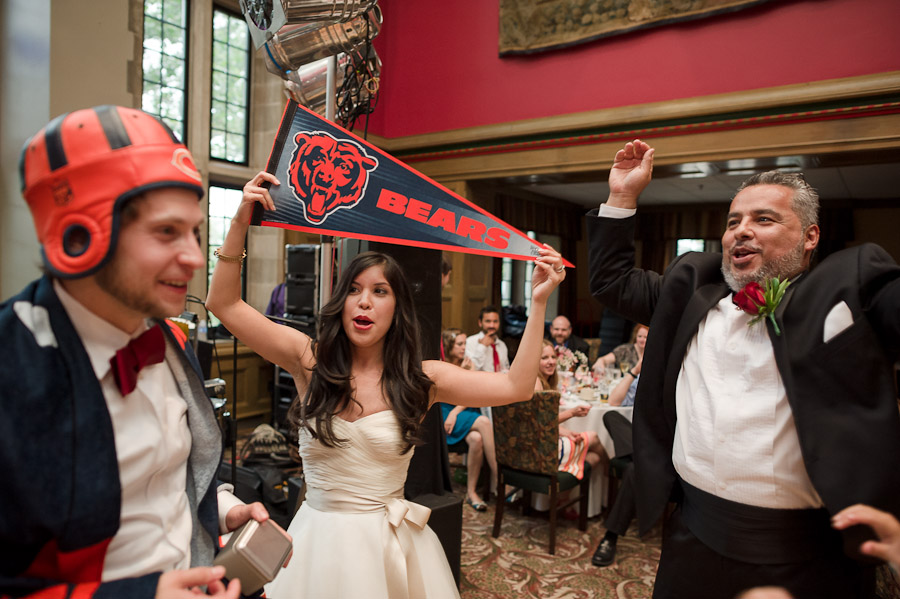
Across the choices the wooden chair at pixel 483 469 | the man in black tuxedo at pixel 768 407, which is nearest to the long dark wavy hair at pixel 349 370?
the man in black tuxedo at pixel 768 407

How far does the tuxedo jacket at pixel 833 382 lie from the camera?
1247 millimetres

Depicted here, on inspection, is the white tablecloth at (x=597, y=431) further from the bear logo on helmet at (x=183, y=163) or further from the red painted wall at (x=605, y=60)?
the bear logo on helmet at (x=183, y=163)

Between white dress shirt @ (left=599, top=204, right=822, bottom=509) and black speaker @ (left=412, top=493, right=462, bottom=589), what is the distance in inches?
51.5

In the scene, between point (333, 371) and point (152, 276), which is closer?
point (152, 276)

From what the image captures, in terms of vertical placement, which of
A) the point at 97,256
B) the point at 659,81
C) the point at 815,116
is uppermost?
→ the point at 659,81

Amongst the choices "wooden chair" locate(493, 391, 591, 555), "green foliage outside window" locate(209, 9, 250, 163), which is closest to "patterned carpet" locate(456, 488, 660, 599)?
"wooden chair" locate(493, 391, 591, 555)

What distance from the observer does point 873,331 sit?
1.31 m

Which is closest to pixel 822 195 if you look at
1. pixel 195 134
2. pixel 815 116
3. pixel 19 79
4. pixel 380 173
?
pixel 815 116

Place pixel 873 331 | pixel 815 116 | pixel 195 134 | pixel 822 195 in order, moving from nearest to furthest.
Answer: pixel 873 331
pixel 815 116
pixel 195 134
pixel 822 195

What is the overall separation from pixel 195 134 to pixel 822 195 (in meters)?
8.55

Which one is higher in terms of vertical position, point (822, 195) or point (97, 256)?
point (822, 195)

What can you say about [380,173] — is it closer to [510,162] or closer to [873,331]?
[873,331]

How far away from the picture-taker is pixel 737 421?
4.65 feet

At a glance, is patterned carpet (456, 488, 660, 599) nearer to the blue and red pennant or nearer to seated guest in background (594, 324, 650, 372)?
seated guest in background (594, 324, 650, 372)
